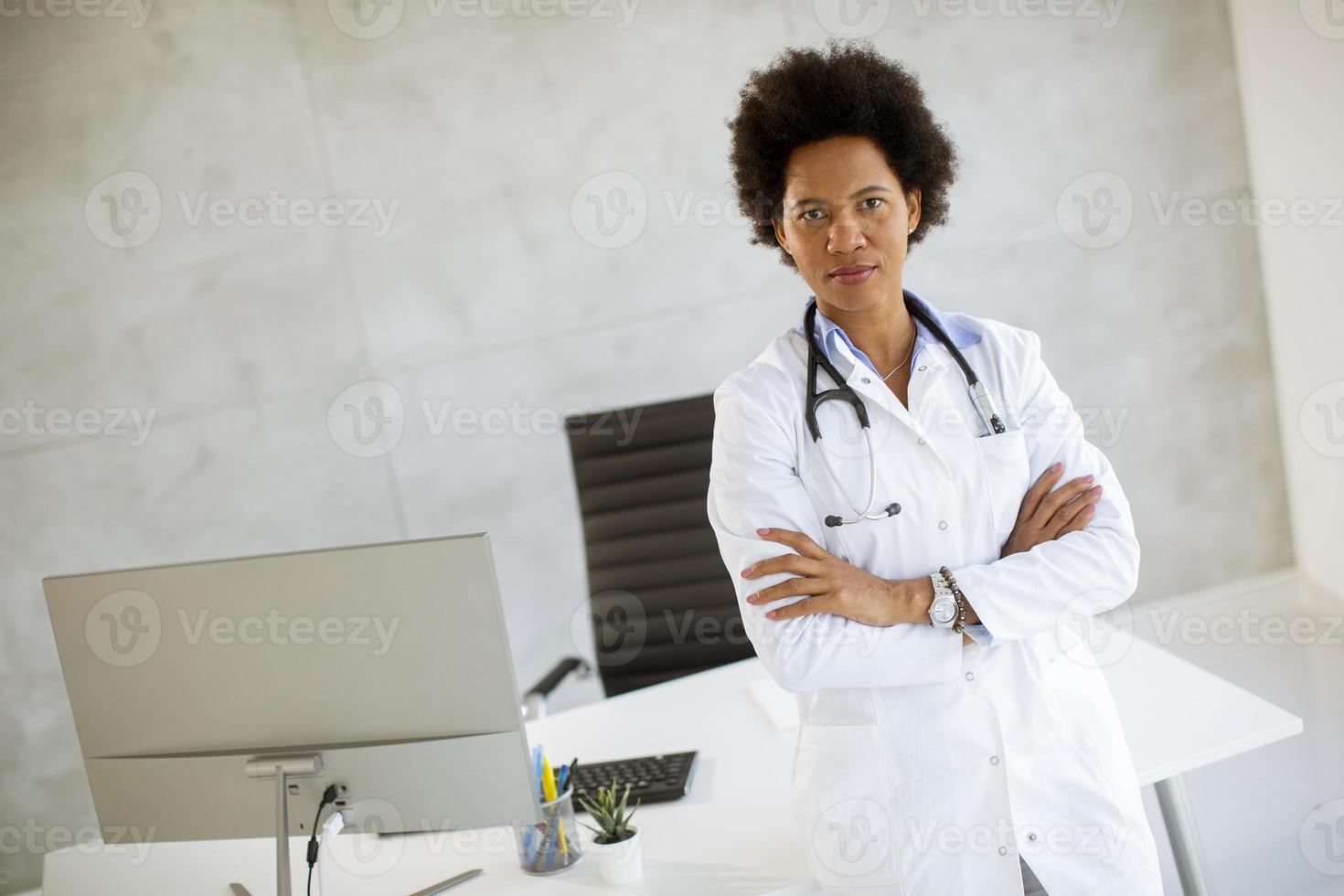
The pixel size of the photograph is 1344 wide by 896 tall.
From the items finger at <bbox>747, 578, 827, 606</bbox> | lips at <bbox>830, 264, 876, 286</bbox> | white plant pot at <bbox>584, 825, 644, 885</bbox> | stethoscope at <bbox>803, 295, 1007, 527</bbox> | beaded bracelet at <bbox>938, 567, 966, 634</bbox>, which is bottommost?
white plant pot at <bbox>584, 825, 644, 885</bbox>

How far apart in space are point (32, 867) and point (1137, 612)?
3901 mm

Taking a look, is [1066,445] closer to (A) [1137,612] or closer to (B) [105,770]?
(B) [105,770]

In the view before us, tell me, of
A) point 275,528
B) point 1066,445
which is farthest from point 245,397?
point 1066,445

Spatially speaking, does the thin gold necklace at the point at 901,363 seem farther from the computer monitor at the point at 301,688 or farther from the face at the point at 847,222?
the computer monitor at the point at 301,688

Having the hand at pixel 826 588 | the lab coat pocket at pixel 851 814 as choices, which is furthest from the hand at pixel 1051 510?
the lab coat pocket at pixel 851 814

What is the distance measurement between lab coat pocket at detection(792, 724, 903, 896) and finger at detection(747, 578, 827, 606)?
8.4 inches

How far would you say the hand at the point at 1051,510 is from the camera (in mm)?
1680

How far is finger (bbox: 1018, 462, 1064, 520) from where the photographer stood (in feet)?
5.59

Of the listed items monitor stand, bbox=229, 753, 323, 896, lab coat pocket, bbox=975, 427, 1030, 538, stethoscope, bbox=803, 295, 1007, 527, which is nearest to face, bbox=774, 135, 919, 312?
stethoscope, bbox=803, 295, 1007, 527

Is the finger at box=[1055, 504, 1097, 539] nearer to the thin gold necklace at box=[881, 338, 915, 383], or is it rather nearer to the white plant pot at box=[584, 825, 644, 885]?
the thin gold necklace at box=[881, 338, 915, 383]

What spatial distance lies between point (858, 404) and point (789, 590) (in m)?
0.31

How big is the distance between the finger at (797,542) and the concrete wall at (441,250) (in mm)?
2037

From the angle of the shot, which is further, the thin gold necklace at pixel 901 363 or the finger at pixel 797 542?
the thin gold necklace at pixel 901 363

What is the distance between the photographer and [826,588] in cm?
158
